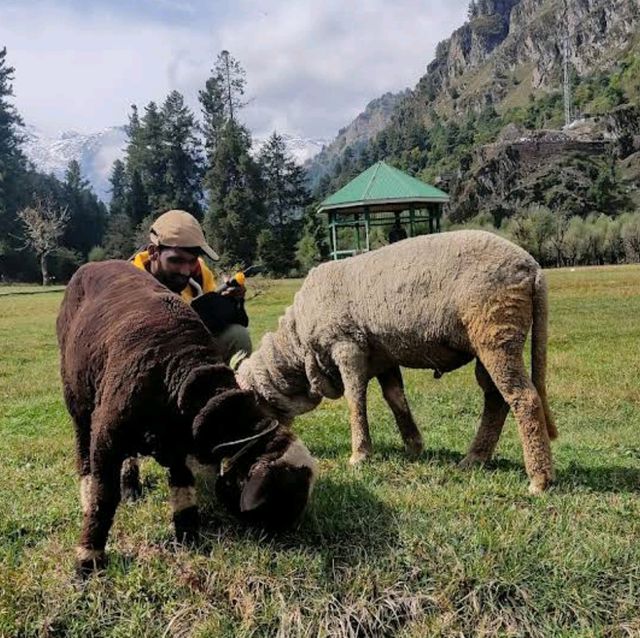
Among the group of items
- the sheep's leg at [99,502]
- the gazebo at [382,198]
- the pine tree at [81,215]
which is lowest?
the sheep's leg at [99,502]

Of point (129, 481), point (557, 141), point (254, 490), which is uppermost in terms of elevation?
point (557, 141)

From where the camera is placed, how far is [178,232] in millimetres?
5426

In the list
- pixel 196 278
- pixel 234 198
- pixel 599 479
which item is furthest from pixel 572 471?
pixel 234 198

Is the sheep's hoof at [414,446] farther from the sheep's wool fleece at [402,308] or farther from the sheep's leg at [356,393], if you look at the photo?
the sheep's wool fleece at [402,308]

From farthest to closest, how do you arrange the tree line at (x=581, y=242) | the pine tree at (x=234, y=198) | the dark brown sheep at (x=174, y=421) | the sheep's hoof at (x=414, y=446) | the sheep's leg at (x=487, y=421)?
the pine tree at (x=234, y=198)
the tree line at (x=581, y=242)
the sheep's hoof at (x=414, y=446)
the sheep's leg at (x=487, y=421)
the dark brown sheep at (x=174, y=421)

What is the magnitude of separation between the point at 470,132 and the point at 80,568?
15741 cm

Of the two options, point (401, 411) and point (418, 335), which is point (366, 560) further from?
point (401, 411)

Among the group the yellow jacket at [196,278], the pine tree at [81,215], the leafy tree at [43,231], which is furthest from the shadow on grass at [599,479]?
the pine tree at [81,215]

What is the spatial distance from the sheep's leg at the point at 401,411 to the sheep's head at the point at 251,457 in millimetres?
2964

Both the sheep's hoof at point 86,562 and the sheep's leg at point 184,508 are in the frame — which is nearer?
the sheep's hoof at point 86,562

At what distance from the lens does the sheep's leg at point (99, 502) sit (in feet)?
13.2

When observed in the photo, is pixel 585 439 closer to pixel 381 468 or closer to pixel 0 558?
pixel 381 468

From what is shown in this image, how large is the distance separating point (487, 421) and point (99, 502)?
355cm

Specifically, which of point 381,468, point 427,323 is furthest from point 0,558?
point 427,323
